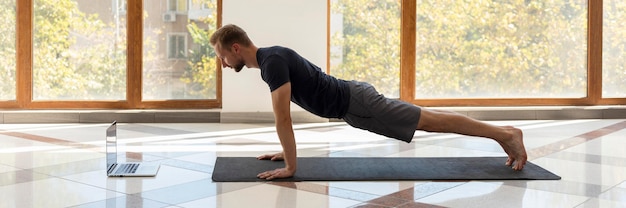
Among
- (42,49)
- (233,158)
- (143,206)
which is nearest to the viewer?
(143,206)

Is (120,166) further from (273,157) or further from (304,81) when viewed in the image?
(304,81)

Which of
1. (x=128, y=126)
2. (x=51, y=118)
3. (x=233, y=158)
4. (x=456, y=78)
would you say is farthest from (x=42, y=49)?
(x=456, y=78)

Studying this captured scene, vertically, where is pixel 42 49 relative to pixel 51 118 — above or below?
above

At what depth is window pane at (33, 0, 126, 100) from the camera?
722cm

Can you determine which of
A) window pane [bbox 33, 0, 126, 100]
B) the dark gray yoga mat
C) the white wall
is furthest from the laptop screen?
window pane [bbox 33, 0, 126, 100]

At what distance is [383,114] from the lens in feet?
12.9

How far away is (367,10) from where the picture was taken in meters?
7.55

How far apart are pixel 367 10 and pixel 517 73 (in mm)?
1701

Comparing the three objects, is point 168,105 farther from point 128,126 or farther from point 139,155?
point 139,155

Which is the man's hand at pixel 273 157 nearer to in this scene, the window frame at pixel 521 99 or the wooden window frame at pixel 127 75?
the wooden window frame at pixel 127 75

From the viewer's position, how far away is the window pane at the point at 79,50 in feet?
23.7

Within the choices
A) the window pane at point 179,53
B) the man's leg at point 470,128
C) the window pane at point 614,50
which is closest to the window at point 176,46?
the window pane at point 179,53

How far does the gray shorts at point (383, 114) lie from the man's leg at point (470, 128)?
61mm

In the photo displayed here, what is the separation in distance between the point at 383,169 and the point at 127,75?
12.6ft
